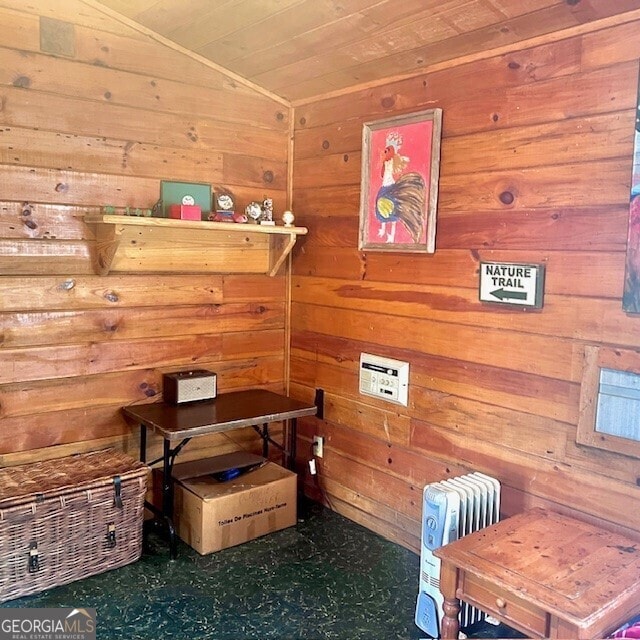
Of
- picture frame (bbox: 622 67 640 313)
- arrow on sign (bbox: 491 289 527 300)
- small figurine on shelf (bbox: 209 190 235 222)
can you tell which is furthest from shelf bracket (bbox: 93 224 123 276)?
picture frame (bbox: 622 67 640 313)

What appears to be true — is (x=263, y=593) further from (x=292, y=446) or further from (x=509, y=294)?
(x=509, y=294)

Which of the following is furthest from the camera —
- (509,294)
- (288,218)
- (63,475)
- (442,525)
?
(288,218)

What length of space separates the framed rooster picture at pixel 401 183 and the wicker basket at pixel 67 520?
145cm

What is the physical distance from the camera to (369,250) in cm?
289

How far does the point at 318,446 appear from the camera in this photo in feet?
10.7

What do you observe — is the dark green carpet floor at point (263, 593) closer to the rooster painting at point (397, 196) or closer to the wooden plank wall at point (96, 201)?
the wooden plank wall at point (96, 201)

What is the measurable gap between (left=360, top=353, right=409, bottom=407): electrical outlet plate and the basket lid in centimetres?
105

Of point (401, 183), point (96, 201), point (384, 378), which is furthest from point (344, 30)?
point (384, 378)

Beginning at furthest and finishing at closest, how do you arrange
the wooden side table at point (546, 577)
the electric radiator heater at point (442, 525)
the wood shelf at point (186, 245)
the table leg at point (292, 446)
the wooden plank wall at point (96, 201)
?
1. the table leg at point (292, 446)
2. the wood shelf at point (186, 245)
3. the wooden plank wall at point (96, 201)
4. the electric radiator heater at point (442, 525)
5. the wooden side table at point (546, 577)

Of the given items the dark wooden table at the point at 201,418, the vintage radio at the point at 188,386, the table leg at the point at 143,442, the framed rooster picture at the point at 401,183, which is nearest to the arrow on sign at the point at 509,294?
the framed rooster picture at the point at 401,183

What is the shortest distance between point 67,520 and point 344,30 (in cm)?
216

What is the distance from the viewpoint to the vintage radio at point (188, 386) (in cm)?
292

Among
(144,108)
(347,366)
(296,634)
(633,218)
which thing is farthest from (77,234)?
(633,218)
